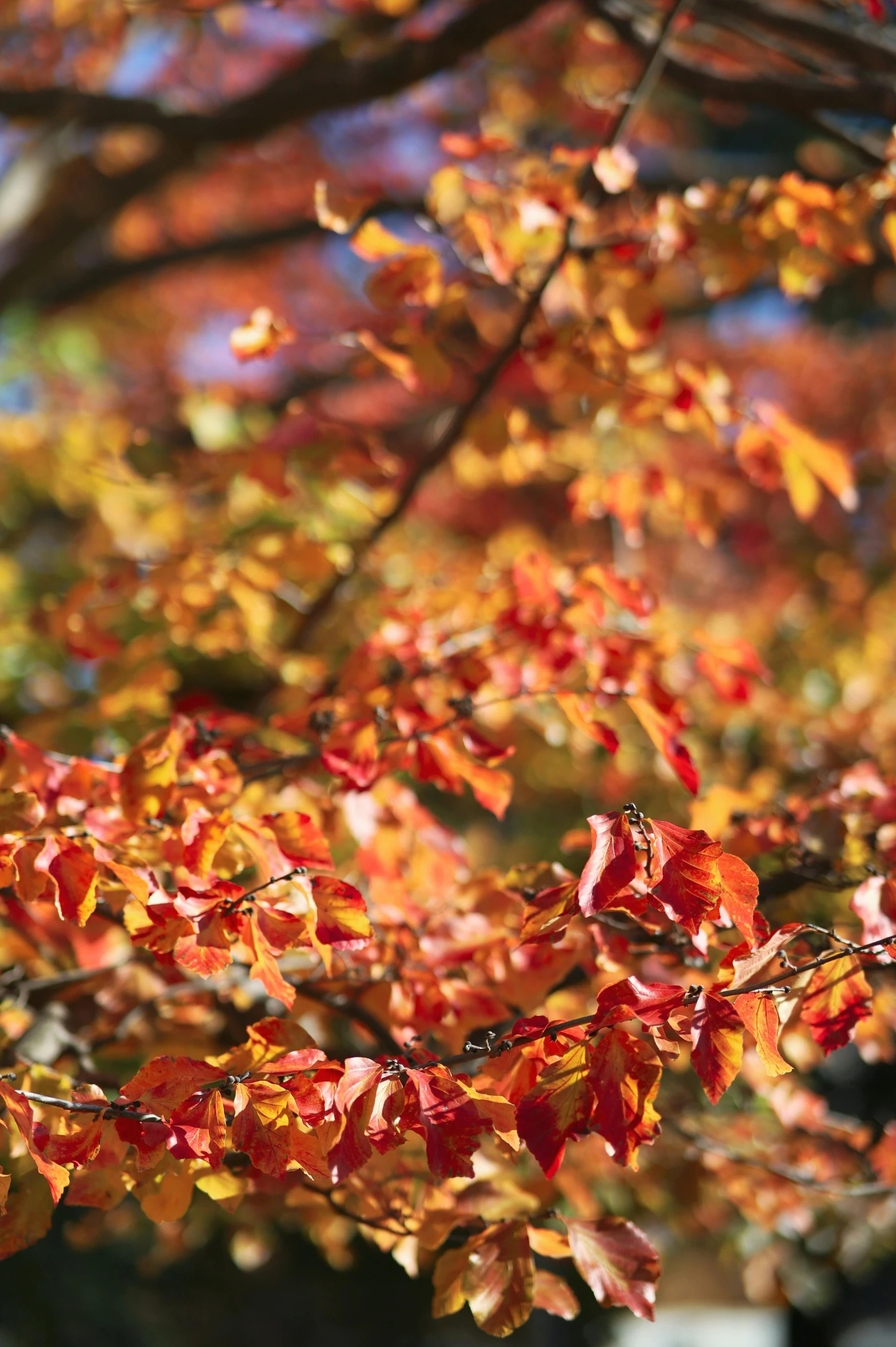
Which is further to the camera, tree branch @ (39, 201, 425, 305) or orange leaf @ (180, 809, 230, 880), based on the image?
tree branch @ (39, 201, 425, 305)

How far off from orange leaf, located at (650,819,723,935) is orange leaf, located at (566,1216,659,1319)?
429 mm

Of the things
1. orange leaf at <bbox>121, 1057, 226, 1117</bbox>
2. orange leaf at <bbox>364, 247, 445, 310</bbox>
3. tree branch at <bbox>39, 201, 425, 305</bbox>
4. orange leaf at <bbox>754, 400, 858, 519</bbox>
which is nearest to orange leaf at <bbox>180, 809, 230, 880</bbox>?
orange leaf at <bbox>121, 1057, 226, 1117</bbox>

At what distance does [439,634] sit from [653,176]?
364 cm

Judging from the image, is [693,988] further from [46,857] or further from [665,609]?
[665,609]

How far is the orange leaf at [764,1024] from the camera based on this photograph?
96 centimetres

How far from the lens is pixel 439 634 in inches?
77.3

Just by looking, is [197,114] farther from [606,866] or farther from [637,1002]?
[637,1002]

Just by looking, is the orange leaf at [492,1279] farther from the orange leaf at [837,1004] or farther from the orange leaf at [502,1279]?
the orange leaf at [837,1004]

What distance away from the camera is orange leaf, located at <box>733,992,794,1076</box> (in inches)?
37.9

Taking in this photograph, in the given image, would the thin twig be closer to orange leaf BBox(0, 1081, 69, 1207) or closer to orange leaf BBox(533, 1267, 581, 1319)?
orange leaf BBox(533, 1267, 581, 1319)

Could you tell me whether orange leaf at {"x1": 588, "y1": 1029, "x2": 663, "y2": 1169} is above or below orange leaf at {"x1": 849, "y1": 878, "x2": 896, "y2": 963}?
below

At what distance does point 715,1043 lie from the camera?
968 millimetres

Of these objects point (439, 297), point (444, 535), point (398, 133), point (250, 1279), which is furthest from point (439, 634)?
point (398, 133)

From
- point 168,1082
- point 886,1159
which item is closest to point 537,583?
point 168,1082
